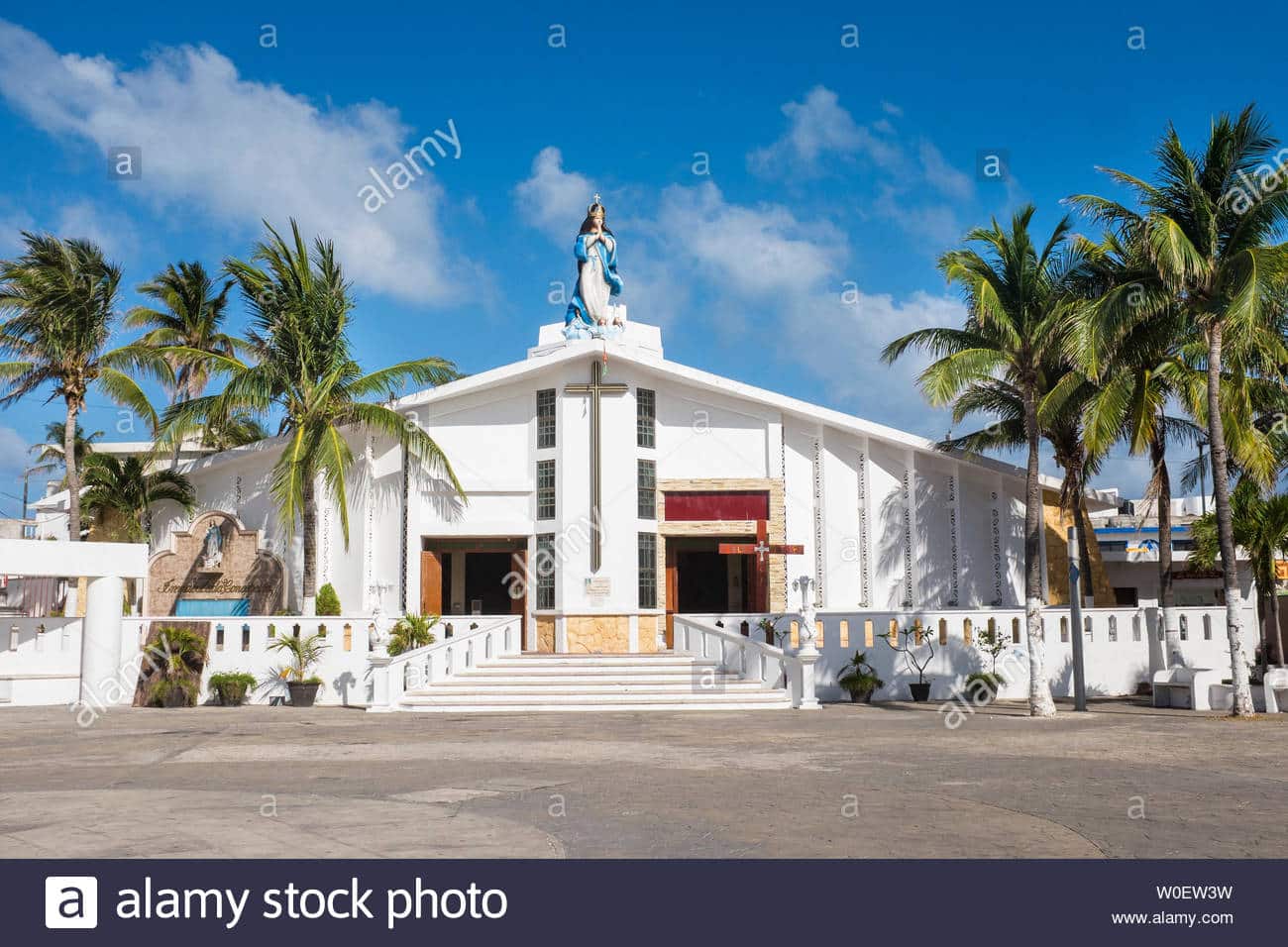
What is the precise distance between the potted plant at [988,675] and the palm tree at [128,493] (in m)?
17.6

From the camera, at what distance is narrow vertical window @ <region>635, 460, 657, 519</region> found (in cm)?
2631

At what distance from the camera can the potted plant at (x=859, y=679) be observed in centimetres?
2150

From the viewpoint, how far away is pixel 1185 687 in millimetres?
19469

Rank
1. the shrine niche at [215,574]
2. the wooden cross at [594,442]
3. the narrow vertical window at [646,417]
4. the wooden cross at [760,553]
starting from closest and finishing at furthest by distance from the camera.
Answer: the shrine niche at [215,574] → the wooden cross at [760,553] → the wooden cross at [594,442] → the narrow vertical window at [646,417]

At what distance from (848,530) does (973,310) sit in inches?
326

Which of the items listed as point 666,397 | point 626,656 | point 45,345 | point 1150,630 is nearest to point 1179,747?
point 1150,630

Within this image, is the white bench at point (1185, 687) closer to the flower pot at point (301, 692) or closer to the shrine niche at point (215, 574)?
the flower pot at point (301, 692)

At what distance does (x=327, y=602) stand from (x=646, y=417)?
824 centimetres

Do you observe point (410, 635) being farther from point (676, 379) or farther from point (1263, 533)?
point (1263, 533)

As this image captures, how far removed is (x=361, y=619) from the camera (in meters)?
22.2

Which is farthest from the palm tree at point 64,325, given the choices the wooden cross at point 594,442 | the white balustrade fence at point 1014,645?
the white balustrade fence at point 1014,645

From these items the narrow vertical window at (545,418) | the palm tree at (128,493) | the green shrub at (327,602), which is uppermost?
the narrow vertical window at (545,418)
